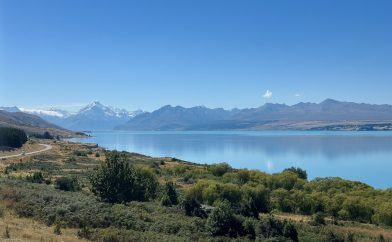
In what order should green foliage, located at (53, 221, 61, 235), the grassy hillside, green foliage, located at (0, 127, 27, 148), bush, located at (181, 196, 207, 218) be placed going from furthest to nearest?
green foliage, located at (0, 127, 27, 148)
bush, located at (181, 196, 207, 218)
the grassy hillside
green foliage, located at (53, 221, 61, 235)

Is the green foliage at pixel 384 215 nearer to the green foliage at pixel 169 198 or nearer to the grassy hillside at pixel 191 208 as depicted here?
the grassy hillside at pixel 191 208

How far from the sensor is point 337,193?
5162cm

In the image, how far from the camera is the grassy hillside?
855 inches

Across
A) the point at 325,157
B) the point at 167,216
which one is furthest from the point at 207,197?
the point at 325,157

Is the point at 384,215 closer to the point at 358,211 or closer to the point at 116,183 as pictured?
the point at 358,211

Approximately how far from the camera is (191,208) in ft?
107

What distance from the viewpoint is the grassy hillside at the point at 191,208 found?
2172 centimetres

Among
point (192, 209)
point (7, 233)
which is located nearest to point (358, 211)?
point (192, 209)

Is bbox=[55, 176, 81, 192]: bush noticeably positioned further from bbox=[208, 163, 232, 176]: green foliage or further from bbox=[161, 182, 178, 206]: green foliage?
bbox=[208, 163, 232, 176]: green foliage

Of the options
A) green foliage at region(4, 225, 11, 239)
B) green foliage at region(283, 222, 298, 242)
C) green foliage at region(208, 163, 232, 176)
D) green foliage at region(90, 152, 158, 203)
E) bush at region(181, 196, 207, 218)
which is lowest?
green foliage at region(208, 163, 232, 176)

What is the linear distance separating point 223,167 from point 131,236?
54.0 m

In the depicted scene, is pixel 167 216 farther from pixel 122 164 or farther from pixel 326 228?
pixel 326 228

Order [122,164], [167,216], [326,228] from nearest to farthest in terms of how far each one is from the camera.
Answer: [167,216] → [326,228] → [122,164]

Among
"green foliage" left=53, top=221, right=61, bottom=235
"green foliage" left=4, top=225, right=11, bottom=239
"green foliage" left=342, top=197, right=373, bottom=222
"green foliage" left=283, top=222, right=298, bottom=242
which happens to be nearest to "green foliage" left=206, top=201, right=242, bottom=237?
"green foliage" left=283, top=222, right=298, bottom=242
